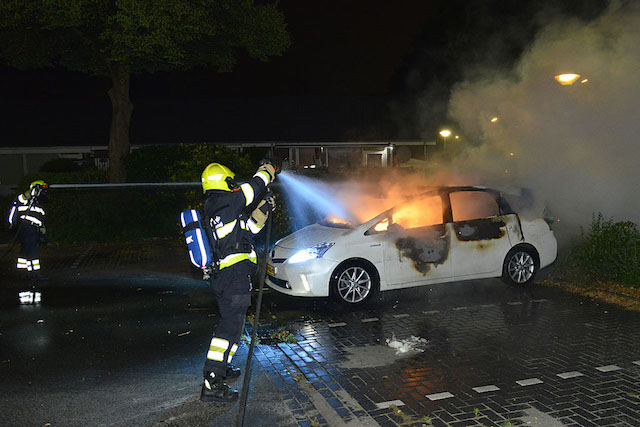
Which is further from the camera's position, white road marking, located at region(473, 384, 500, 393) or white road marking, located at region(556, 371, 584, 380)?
white road marking, located at region(556, 371, 584, 380)

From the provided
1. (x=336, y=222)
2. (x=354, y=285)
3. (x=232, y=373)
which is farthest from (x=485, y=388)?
(x=336, y=222)

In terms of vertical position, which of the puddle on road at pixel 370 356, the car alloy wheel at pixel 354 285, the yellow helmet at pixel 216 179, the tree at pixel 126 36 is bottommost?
the puddle on road at pixel 370 356

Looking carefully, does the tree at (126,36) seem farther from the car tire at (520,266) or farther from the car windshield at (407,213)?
the car tire at (520,266)

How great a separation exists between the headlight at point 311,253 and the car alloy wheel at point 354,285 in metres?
0.44

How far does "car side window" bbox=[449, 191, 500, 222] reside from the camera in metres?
8.97

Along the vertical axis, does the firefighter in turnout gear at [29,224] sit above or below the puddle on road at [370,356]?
above

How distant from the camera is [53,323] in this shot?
7.50 m

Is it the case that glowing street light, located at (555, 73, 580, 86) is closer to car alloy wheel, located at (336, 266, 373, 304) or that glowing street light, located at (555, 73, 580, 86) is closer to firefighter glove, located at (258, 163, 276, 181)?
car alloy wheel, located at (336, 266, 373, 304)

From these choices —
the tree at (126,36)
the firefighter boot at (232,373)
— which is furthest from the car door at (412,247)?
the tree at (126,36)

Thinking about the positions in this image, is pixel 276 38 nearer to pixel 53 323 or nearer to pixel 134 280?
pixel 134 280

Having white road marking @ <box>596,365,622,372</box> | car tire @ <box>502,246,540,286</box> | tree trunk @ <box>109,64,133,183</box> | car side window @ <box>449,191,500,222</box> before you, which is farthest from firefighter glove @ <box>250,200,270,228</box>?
tree trunk @ <box>109,64,133,183</box>

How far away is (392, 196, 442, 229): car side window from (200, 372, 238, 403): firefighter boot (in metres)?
4.11

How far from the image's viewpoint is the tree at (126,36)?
14727mm

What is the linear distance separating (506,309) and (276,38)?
14.0 metres
